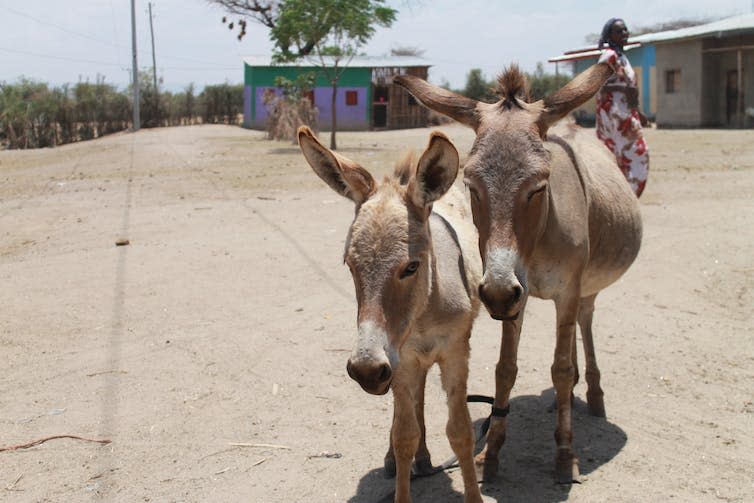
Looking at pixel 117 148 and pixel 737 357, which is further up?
pixel 117 148

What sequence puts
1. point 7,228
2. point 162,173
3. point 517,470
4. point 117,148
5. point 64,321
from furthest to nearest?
point 117,148 → point 162,173 → point 7,228 → point 64,321 → point 517,470

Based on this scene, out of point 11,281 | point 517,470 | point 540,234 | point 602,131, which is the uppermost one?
point 602,131

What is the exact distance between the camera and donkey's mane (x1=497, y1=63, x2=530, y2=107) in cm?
395

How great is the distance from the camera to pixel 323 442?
4656 mm

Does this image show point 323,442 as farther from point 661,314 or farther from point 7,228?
point 7,228

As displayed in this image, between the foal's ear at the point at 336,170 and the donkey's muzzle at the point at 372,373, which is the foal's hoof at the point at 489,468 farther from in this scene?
the foal's ear at the point at 336,170

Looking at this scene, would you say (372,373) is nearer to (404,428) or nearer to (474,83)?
(404,428)

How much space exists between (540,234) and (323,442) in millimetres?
1907

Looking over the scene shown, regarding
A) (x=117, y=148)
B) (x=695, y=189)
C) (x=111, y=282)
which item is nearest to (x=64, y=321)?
(x=111, y=282)

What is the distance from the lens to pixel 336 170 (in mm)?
3389

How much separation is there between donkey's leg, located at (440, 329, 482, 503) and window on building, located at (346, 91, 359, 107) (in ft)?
127

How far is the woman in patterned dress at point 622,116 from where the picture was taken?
254 inches

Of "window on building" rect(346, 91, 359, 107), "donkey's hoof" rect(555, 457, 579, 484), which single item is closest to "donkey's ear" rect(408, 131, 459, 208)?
"donkey's hoof" rect(555, 457, 579, 484)

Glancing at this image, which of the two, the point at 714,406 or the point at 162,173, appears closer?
the point at 714,406
